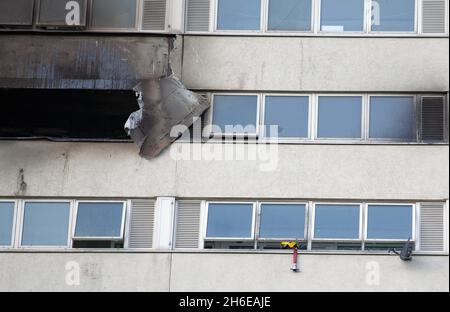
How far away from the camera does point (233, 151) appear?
17.6m

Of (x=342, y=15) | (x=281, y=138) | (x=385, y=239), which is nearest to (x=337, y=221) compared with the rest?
(x=385, y=239)

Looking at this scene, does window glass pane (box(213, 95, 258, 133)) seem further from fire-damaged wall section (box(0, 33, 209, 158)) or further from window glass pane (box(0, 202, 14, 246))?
window glass pane (box(0, 202, 14, 246))

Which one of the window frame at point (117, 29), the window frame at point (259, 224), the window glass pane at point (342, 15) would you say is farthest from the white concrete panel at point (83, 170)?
the window glass pane at point (342, 15)

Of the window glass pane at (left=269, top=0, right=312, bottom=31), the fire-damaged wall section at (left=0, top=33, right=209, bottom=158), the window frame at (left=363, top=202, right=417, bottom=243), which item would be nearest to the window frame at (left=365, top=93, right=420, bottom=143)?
the window frame at (left=363, top=202, right=417, bottom=243)

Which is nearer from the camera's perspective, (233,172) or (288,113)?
(233,172)

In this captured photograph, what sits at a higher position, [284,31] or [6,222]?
[284,31]

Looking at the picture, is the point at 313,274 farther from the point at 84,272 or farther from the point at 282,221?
the point at 84,272

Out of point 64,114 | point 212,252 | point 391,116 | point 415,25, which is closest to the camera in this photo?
point 212,252

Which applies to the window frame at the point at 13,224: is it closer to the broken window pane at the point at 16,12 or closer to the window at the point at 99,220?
the window at the point at 99,220

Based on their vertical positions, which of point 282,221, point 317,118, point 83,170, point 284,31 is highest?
point 284,31

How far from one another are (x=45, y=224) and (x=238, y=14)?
4.64 meters

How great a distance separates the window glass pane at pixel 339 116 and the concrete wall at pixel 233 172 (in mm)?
382

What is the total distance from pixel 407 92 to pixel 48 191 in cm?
592

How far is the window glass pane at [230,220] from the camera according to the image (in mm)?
17359
